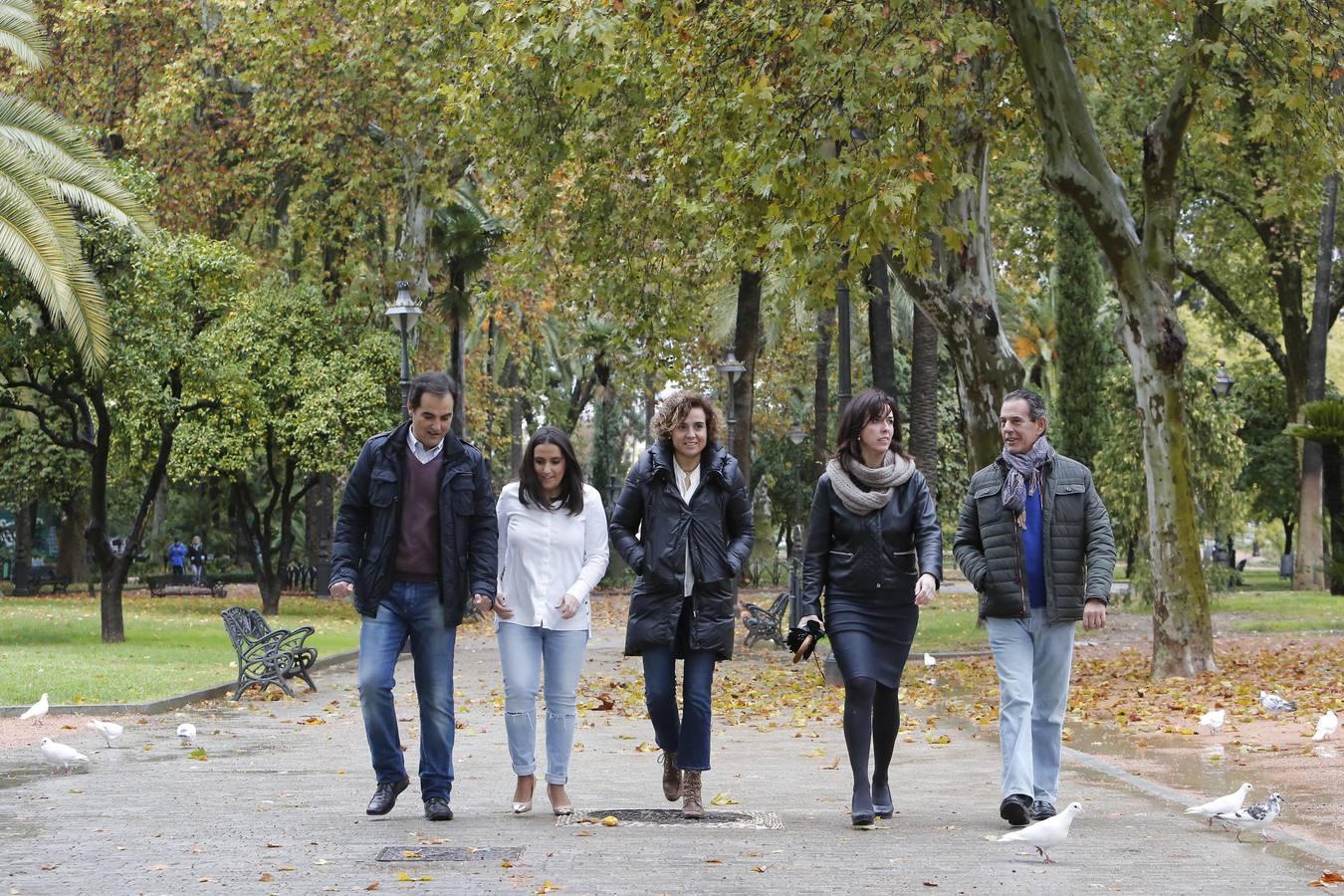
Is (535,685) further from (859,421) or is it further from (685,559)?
(859,421)

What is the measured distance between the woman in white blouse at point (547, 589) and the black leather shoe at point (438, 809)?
366 mm

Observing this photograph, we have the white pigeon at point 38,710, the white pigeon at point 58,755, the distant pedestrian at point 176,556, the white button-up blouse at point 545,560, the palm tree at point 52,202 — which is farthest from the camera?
the distant pedestrian at point 176,556

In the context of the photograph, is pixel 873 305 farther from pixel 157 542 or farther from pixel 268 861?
pixel 157 542

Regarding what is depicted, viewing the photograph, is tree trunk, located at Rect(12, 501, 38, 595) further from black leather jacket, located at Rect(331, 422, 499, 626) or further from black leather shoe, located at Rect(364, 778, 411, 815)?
black leather jacket, located at Rect(331, 422, 499, 626)

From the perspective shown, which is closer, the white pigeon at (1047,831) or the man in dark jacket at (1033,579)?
the white pigeon at (1047,831)

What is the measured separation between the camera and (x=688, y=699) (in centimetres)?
791

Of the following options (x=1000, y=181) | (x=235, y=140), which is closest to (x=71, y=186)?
(x=235, y=140)

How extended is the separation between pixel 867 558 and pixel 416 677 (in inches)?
84.2

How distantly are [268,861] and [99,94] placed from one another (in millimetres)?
25975

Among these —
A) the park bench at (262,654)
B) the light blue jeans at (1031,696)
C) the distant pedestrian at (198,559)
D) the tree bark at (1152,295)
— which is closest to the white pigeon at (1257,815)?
the light blue jeans at (1031,696)

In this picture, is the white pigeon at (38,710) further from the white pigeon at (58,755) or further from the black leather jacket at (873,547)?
the black leather jacket at (873,547)

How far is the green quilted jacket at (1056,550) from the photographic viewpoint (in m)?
7.63

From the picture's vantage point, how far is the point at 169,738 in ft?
40.5

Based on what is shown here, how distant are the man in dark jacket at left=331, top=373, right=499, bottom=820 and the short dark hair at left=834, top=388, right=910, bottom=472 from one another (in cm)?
163
